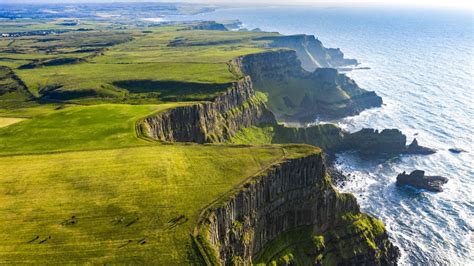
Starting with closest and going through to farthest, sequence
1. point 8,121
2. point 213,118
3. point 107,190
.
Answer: point 107,190 → point 8,121 → point 213,118

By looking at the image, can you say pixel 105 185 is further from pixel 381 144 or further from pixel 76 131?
pixel 381 144

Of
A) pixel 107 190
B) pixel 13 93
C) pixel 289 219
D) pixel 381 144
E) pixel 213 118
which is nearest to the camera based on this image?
pixel 107 190

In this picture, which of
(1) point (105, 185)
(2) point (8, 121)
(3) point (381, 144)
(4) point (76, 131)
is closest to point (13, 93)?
(2) point (8, 121)

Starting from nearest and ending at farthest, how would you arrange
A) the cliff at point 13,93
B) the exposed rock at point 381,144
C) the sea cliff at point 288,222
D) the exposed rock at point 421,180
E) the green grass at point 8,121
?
the sea cliff at point 288,222 → the green grass at point 8,121 → the exposed rock at point 421,180 → the cliff at point 13,93 → the exposed rock at point 381,144

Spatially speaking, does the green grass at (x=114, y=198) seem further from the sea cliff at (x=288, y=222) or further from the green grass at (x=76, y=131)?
the green grass at (x=76, y=131)

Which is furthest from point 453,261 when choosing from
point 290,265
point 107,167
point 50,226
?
point 50,226

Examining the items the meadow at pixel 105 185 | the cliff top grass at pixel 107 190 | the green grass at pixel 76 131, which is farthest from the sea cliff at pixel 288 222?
the green grass at pixel 76 131

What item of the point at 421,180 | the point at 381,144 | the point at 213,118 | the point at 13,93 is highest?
the point at 13,93
